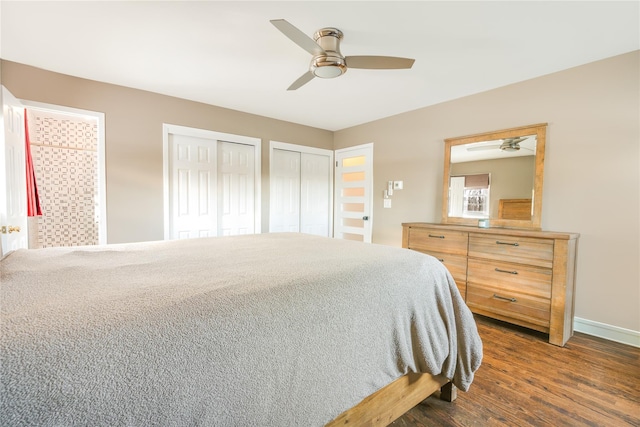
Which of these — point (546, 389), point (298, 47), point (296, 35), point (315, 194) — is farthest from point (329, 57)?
point (315, 194)

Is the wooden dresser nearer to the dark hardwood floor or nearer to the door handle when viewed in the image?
the dark hardwood floor

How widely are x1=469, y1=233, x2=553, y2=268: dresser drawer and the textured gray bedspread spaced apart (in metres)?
1.35

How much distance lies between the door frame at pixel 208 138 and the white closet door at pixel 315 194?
2.56 feet

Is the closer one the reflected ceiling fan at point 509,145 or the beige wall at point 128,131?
the beige wall at point 128,131

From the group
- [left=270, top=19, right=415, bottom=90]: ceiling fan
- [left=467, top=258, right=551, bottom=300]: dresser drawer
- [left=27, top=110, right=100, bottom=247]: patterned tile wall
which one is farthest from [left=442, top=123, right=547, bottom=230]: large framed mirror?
[left=27, top=110, right=100, bottom=247]: patterned tile wall

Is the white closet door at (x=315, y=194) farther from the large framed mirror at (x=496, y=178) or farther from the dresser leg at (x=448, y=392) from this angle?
the dresser leg at (x=448, y=392)

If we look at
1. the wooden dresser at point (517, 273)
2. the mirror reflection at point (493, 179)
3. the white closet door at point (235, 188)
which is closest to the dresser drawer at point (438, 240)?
the wooden dresser at point (517, 273)

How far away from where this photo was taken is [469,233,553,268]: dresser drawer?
2244 mm

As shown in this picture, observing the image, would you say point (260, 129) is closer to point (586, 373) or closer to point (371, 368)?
point (371, 368)

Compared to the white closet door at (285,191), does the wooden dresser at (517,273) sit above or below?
below

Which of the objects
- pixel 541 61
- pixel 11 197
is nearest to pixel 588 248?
pixel 541 61

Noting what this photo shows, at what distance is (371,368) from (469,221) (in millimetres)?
2501

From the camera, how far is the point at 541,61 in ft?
7.70

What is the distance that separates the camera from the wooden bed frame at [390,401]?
1.08m
